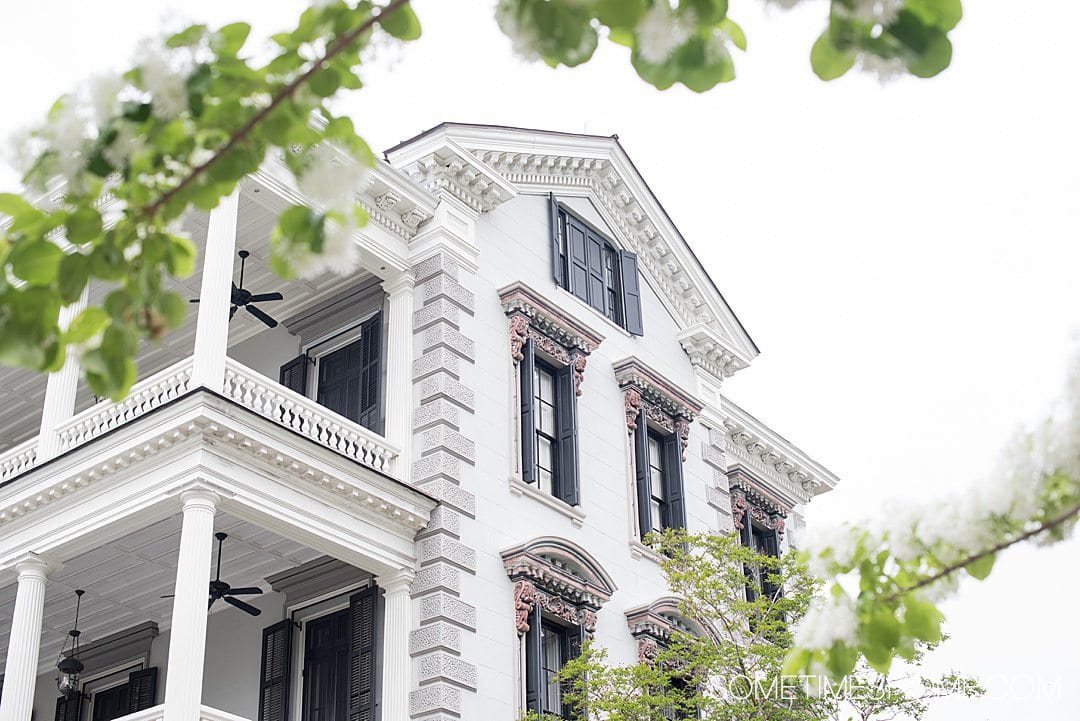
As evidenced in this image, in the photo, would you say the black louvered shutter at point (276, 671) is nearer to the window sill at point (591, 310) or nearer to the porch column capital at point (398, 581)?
the porch column capital at point (398, 581)

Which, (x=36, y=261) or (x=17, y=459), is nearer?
(x=36, y=261)

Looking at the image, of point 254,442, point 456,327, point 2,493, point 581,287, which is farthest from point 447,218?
point 2,493

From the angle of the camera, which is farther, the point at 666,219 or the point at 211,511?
the point at 666,219

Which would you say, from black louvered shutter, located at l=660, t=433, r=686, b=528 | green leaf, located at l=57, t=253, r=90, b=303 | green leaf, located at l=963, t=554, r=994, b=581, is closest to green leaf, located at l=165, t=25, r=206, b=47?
green leaf, located at l=57, t=253, r=90, b=303

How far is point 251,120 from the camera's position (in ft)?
12.8

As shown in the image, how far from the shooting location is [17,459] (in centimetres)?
1716

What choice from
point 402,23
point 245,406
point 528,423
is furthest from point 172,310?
point 528,423

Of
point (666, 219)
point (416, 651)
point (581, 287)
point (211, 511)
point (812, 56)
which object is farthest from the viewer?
point (666, 219)

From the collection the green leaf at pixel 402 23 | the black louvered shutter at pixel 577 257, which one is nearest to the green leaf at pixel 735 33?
the green leaf at pixel 402 23

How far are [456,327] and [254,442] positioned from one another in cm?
396

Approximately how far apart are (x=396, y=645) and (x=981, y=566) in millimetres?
12261

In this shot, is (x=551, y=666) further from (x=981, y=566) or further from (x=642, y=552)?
(x=981, y=566)

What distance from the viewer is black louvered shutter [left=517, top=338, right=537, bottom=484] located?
18.8 metres

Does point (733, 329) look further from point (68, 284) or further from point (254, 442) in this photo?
point (68, 284)
